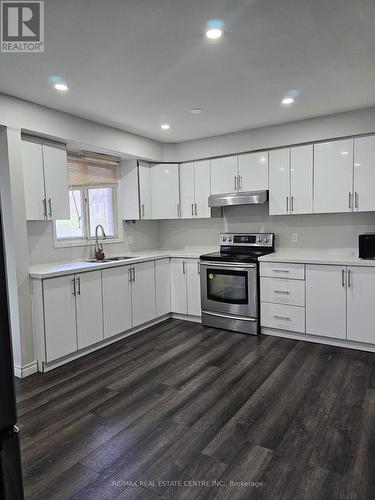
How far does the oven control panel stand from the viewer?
4.32m

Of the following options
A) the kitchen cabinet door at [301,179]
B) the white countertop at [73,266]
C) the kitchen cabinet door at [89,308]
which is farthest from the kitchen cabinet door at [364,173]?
the kitchen cabinet door at [89,308]

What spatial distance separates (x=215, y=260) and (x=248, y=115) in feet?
5.57

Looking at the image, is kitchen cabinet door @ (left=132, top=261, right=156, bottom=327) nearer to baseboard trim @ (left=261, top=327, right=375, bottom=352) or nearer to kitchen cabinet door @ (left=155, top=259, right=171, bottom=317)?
kitchen cabinet door @ (left=155, top=259, right=171, bottom=317)

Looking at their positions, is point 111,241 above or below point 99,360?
above

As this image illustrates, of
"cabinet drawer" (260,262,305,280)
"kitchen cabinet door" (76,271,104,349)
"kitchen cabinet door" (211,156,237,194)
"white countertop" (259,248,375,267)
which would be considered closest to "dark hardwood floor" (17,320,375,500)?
"kitchen cabinet door" (76,271,104,349)

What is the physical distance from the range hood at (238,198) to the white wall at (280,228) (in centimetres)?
36

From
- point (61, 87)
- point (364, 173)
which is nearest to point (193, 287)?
point (364, 173)

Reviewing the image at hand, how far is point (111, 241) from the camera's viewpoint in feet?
14.8

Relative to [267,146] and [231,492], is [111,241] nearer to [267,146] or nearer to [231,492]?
[267,146]

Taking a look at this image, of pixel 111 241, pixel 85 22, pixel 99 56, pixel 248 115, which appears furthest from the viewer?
pixel 111 241

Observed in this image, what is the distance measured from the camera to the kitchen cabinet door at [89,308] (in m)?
3.33

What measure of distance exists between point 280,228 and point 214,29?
2.79 meters

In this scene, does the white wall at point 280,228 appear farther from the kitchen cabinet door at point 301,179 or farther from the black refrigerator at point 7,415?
the black refrigerator at point 7,415

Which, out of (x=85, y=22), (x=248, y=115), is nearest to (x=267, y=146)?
(x=248, y=115)
